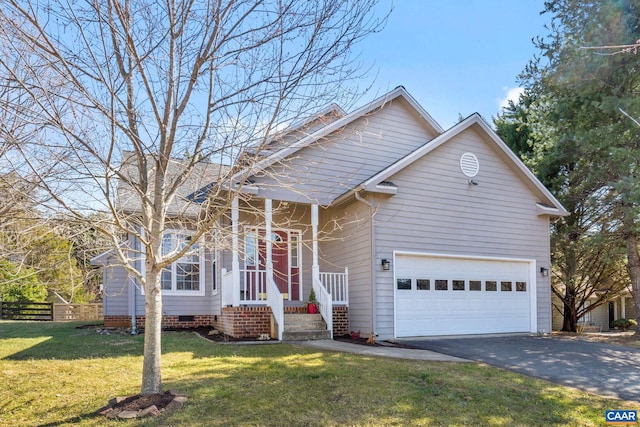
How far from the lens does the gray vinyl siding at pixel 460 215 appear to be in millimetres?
11852

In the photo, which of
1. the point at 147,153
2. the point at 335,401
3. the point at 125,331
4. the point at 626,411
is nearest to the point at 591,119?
the point at 626,411

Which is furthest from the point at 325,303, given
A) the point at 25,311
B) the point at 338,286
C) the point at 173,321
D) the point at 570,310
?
the point at 25,311

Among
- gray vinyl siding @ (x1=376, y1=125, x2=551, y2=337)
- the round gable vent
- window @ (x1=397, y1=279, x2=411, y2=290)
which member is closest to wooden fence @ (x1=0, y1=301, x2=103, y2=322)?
window @ (x1=397, y1=279, x2=411, y2=290)

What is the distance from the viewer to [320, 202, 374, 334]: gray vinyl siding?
11.6 metres

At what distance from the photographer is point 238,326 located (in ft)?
36.3

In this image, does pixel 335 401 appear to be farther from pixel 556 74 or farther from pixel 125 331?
pixel 556 74

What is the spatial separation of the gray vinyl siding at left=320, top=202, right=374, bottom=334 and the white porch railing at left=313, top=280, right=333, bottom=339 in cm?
67

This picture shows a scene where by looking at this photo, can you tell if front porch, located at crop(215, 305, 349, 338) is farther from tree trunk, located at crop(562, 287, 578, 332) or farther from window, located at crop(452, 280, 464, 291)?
tree trunk, located at crop(562, 287, 578, 332)

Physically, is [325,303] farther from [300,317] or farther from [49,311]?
[49,311]

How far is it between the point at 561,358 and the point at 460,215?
4.69 meters

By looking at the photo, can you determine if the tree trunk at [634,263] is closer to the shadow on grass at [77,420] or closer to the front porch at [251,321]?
the front porch at [251,321]

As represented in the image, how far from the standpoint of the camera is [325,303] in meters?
11.7

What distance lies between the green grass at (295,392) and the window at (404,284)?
3.45 m

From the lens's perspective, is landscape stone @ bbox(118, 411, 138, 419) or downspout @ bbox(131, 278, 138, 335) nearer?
landscape stone @ bbox(118, 411, 138, 419)
